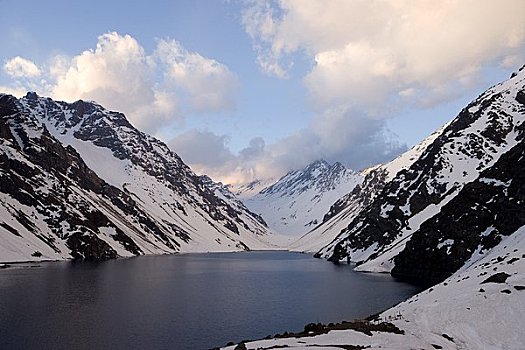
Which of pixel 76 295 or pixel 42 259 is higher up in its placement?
pixel 42 259

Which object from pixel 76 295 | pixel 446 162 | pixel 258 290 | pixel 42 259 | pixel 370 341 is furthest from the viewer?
pixel 446 162

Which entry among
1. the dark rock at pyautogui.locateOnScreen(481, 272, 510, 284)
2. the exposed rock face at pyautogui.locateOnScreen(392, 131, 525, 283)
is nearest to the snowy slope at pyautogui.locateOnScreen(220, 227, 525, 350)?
the dark rock at pyautogui.locateOnScreen(481, 272, 510, 284)

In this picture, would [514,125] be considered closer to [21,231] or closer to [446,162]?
[446,162]

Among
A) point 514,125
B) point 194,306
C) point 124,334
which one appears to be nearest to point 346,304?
point 194,306

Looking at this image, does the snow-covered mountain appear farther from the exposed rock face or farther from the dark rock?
the exposed rock face

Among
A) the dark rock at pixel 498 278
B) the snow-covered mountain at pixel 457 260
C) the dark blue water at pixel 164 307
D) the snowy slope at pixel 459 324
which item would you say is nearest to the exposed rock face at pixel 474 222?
the snow-covered mountain at pixel 457 260

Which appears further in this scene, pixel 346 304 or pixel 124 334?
pixel 346 304
